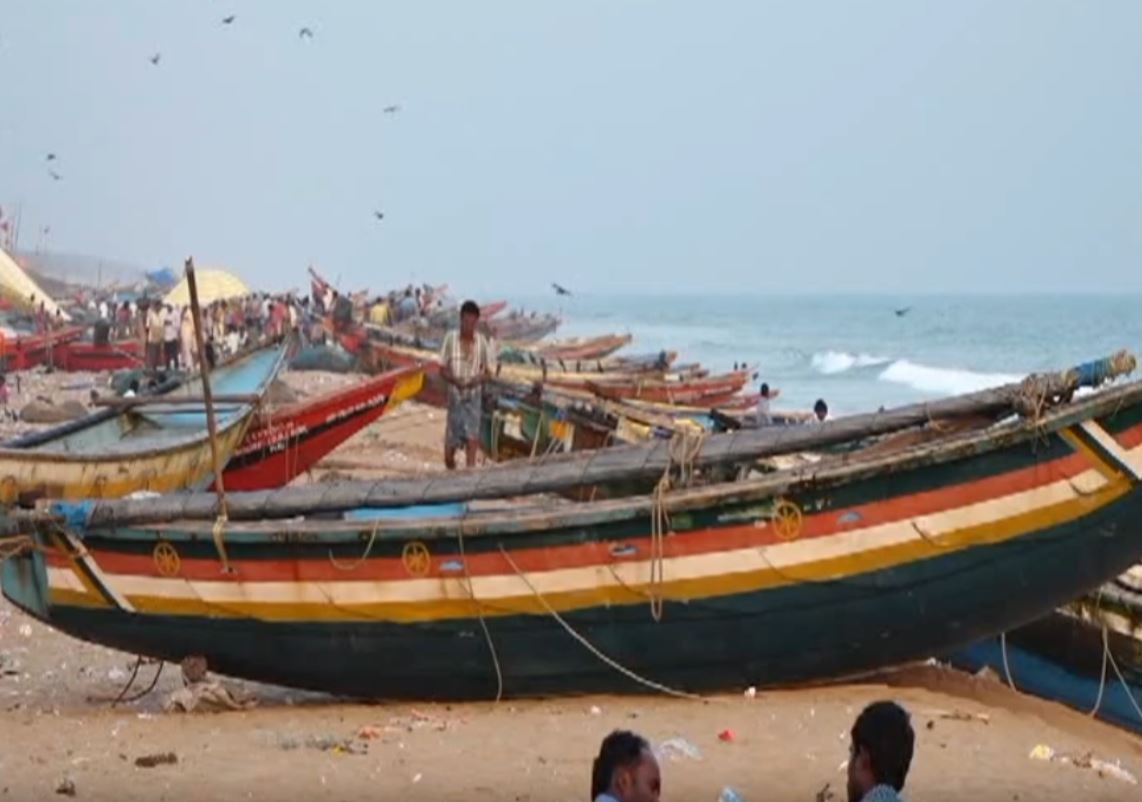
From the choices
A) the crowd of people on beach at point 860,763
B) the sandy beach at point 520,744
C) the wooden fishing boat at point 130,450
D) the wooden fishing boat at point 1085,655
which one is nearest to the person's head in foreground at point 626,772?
the crowd of people on beach at point 860,763

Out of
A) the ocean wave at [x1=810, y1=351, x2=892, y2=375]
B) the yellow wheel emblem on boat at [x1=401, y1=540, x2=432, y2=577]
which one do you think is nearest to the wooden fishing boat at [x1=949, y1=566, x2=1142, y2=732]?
the yellow wheel emblem on boat at [x1=401, y1=540, x2=432, y2=577]

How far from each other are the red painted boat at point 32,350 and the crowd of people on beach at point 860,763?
29.2m

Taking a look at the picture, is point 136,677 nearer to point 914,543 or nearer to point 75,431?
point 914,543

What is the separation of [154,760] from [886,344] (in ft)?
263

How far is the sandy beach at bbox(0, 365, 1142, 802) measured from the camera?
7430mm

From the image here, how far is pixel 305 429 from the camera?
1517 centimetres

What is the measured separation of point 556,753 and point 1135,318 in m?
105

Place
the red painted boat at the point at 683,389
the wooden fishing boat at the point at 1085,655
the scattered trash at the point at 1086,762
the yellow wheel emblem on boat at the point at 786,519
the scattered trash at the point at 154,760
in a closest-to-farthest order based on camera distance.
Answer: the scattered trash at the point at 154,760
the scattered trash at the point at 1086,762
the yellow wheel emblem on boat at the point at 786,519
the wooden fishing boat at the point at 1085,655
the red painted boat at the point at 683,389

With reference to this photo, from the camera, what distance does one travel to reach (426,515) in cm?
915

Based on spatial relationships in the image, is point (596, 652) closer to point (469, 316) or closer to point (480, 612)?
point (480, 612)

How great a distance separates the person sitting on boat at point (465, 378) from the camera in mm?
11945

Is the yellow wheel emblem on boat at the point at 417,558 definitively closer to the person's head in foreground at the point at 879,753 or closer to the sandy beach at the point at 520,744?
the sandy beach at the point at 520,744

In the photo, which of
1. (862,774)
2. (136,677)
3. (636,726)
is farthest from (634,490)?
(862,774)

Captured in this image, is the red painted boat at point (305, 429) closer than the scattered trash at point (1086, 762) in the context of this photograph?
No
